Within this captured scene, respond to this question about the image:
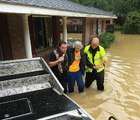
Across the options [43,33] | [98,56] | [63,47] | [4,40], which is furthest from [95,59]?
[43,33]

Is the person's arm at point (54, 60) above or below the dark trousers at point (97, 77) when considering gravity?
above

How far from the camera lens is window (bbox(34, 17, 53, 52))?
8.81 m

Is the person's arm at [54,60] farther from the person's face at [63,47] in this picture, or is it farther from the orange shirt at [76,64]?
the orange shirt at [76,64]

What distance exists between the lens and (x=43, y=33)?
9.48m

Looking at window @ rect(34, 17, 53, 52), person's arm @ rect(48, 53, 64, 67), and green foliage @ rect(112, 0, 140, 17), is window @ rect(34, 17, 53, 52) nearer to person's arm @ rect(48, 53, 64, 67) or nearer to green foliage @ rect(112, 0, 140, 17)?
person's arm @ rect(48, 53, 64, 67)

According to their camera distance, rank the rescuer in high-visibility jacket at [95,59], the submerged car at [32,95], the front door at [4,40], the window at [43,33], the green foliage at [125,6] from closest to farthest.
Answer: the submerged car at [32,95], the rescuer in high-visibility jacket at [95,59], the front door at [4,40], the window at [43,33], the green foliage at [125,6]

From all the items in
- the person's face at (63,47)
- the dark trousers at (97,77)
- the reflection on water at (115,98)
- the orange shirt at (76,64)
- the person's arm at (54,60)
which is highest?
the person's face at (63,47)

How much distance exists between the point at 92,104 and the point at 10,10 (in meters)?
3.58

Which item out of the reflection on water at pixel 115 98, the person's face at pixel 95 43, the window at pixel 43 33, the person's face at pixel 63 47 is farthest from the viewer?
the window at pixel 43 33

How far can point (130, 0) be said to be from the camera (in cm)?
3616

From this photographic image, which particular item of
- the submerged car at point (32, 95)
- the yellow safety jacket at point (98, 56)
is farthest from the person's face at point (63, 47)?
the yellow safety jacket at point (98, 56)

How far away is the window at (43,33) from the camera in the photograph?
28.9 ft

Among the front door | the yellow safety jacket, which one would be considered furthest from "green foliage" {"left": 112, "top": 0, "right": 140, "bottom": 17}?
the front door

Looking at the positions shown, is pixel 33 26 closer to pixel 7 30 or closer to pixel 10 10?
pixel 7 30
